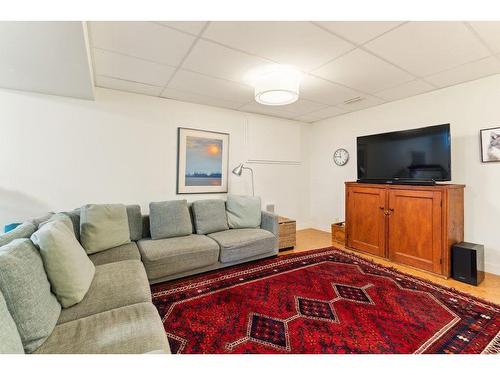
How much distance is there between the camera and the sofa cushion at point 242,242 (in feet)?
8.86

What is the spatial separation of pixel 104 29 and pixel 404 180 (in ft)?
11.9

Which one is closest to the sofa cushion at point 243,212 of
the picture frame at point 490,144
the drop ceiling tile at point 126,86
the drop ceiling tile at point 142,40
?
the drop ceiling tile at point 126,86

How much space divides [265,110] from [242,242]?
7.85 feet

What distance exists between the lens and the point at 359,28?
1787 millimetres

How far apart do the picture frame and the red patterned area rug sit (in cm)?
161

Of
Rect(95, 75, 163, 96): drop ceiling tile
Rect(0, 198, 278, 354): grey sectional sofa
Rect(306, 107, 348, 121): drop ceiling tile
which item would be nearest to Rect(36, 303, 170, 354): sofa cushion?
Rect(0, 198, 278, 354): grey sectional sofa

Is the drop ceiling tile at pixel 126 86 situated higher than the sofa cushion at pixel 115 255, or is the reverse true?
the drop ceiling tile at pixel 126 86

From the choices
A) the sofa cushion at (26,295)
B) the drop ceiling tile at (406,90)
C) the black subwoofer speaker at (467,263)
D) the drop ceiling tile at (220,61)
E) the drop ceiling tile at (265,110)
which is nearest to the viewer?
the sofa cushion at (26,295)

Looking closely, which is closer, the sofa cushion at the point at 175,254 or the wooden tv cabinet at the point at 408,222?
the sofa cushion at the point at 175,254


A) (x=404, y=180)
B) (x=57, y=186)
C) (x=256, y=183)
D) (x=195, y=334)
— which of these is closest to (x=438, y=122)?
(x=404, y=180)

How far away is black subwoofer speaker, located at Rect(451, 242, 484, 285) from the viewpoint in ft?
7.91

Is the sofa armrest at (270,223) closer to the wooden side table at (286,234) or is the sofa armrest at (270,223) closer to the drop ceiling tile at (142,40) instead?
the wooden side table at (286,234)

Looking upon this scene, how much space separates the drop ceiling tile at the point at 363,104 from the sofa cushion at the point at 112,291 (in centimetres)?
360

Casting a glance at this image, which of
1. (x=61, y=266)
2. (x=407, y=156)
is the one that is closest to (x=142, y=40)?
(x=61, y=266)
